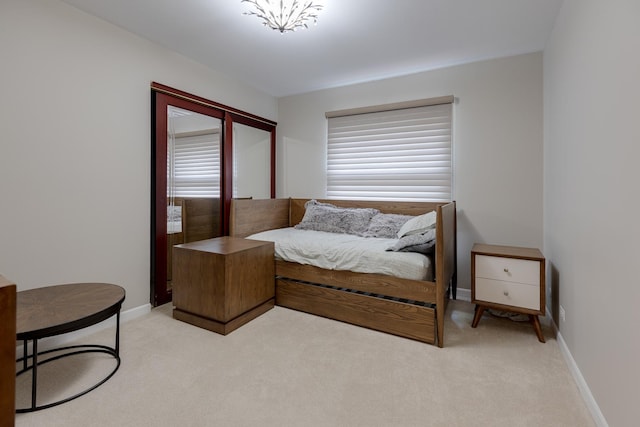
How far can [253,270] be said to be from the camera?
2467mm

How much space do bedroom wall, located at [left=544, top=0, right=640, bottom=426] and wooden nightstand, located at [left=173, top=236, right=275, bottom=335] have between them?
6.86 ft

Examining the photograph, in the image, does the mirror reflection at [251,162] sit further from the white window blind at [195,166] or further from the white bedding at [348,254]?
the white bedding at [348,254]

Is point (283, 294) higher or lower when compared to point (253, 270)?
lower

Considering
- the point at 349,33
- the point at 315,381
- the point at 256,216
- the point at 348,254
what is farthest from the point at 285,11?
the point at 315,381

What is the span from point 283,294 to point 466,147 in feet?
7.39

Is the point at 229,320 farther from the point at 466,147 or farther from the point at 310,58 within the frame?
the point at 466,147

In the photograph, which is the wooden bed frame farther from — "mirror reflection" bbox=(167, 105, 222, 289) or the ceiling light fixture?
the ceiling light fixture

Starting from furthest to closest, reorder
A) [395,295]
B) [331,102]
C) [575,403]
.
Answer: [331,102] < [395,295] < [575,403]

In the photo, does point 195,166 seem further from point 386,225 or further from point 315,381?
point 315,381

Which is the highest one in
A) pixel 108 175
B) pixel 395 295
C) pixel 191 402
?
pixel 108 175

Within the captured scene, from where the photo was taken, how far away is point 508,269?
7.18 feet

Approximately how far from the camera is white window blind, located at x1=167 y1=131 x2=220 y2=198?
2.79m

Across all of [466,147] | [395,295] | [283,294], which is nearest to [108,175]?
[283,294]

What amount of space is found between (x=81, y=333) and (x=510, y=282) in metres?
3.09
